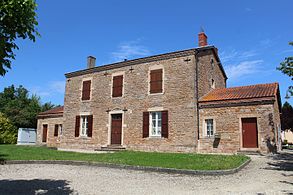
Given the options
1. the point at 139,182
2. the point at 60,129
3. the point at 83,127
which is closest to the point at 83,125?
the point at 83,127

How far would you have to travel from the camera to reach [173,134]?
15.3 meters

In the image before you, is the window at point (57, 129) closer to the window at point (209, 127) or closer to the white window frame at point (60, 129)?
the white window frame at point (60, 129)

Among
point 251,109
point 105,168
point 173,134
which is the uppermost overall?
point 251,109

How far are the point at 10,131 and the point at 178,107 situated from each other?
1966cm

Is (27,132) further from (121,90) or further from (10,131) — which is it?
(121,90)

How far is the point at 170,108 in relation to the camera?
15.7 meters

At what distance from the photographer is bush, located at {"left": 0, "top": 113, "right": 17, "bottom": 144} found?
25.5 m

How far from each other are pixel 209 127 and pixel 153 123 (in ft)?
11.6

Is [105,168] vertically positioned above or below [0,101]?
below

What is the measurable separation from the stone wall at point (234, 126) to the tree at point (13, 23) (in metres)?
11.9

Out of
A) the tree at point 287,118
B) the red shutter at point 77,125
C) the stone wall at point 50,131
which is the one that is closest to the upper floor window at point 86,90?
the red shutter at point 77,125

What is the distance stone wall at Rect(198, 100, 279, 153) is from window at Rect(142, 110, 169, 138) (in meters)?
2.41

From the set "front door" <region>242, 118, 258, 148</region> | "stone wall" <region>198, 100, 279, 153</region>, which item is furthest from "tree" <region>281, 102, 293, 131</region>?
"front door" <region>242, 118, 258, 148</region>

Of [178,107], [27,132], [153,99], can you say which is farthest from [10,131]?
[178,107]
